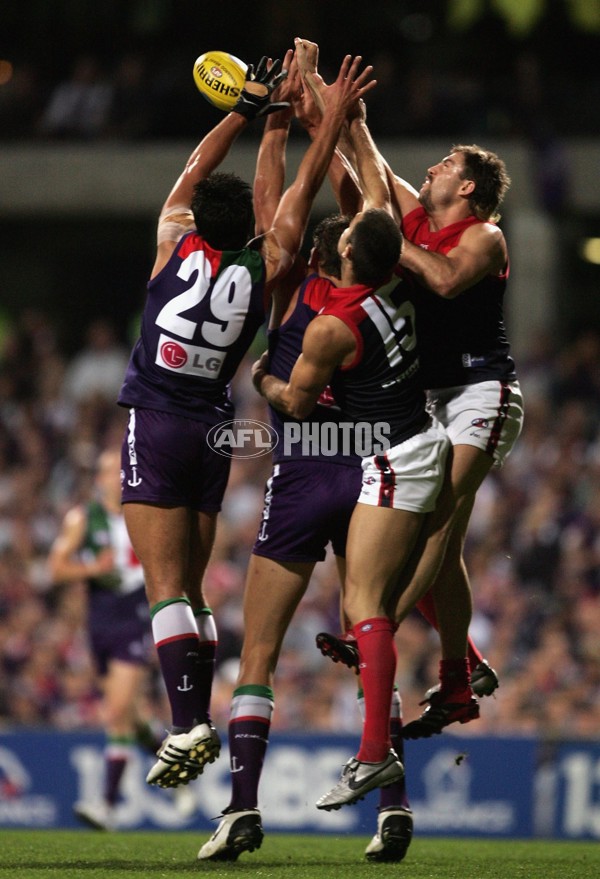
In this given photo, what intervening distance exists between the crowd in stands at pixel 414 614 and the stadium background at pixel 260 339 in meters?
0.02

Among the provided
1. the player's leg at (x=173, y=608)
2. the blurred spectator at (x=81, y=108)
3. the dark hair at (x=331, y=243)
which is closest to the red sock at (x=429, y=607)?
the player's leg at (x=173, y=608)

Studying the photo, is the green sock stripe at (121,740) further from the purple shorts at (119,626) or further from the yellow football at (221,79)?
the yellow football at (221,79)

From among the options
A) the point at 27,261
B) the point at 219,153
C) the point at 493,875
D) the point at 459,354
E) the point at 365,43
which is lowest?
the point at 493,875

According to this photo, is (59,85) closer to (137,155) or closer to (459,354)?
(137,155)

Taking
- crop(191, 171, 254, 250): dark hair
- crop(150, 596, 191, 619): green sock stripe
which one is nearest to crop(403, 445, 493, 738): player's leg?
crop(150, 596, 191, 619): green sock stripe

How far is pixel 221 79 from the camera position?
7.06 metres

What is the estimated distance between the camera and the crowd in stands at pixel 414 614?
12.1 m

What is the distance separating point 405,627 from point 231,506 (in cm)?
275

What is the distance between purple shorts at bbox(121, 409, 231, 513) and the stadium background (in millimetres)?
5311

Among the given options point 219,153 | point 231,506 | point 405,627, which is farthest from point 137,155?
point 219,153

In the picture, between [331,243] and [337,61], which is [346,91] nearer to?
[331,243]

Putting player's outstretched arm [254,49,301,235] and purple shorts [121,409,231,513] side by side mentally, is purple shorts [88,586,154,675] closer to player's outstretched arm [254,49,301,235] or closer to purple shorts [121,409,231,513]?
purple shorts [121,409,231,513]

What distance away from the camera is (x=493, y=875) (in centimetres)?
639

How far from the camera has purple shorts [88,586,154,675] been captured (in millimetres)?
10547
